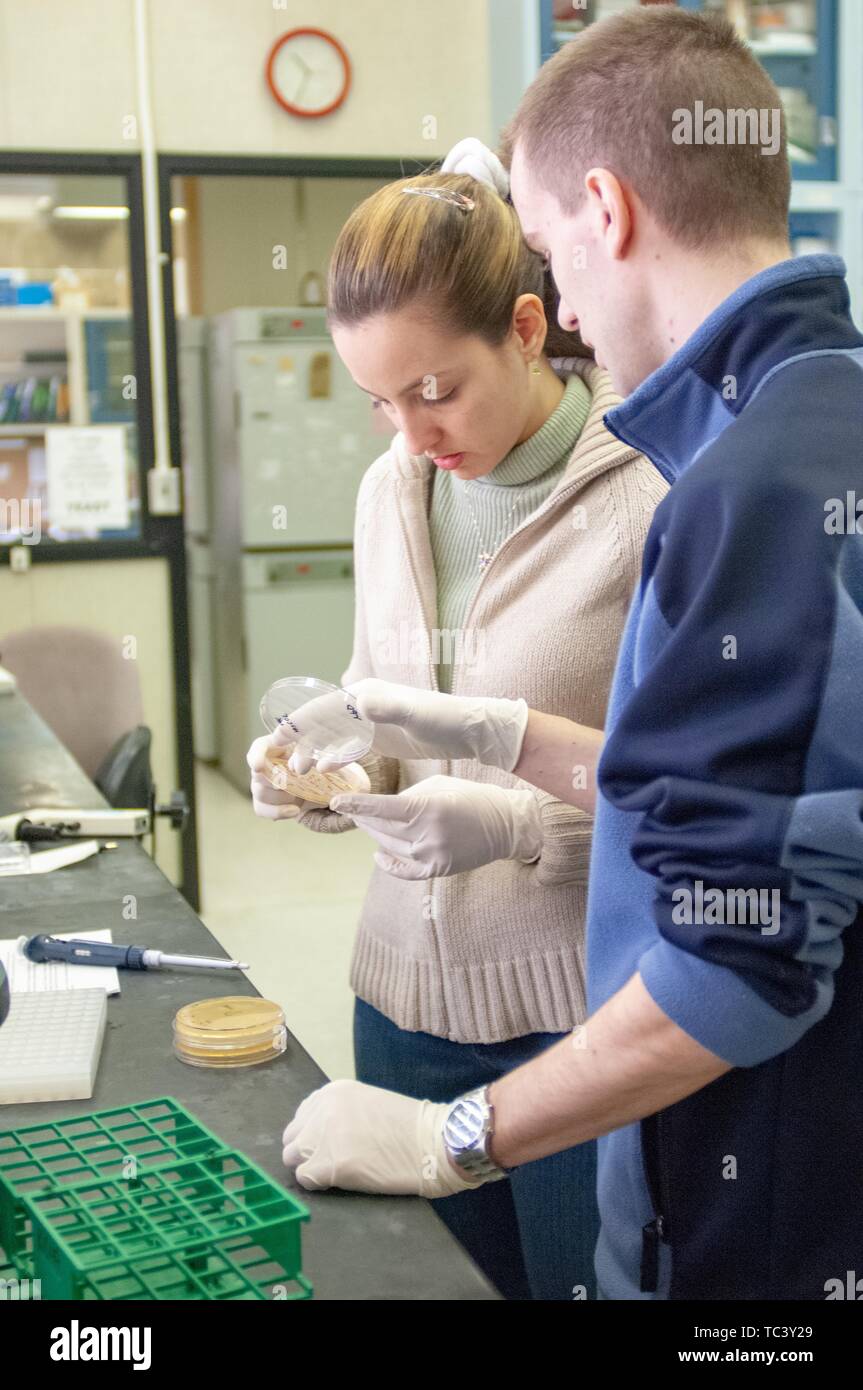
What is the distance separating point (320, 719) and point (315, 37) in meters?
3.36

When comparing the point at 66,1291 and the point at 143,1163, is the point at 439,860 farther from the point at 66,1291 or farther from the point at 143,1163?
the point at 66,1291

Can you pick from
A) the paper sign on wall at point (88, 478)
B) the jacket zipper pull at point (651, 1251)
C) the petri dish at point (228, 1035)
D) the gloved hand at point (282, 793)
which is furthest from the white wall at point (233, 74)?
the jacket zipper pull at point (651, 1251)

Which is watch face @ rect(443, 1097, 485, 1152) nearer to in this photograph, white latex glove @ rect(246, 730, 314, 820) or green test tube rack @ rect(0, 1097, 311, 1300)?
green test tube rack @ rect(0, 1097, 311, 1300)

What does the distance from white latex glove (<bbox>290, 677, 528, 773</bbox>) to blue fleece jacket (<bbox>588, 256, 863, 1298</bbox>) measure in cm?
42

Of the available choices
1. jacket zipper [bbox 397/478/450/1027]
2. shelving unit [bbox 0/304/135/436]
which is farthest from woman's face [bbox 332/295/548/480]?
shelving unit [bbox 0/304/135/436]

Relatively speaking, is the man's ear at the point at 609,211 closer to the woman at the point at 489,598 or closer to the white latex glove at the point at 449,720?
the woman at the point at 489,598

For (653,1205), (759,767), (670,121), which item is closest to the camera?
(759,767)

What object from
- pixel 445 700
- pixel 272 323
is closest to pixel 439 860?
pixel 445 700

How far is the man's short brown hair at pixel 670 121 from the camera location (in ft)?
3.02

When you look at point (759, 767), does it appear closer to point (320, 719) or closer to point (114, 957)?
point (320, 719)

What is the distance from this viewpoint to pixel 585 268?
39.0 inches

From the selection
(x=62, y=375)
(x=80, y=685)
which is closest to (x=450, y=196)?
(x=80, y=685)

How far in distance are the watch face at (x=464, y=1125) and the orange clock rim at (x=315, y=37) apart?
3763 mm

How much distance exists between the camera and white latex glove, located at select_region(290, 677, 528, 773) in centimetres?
141
